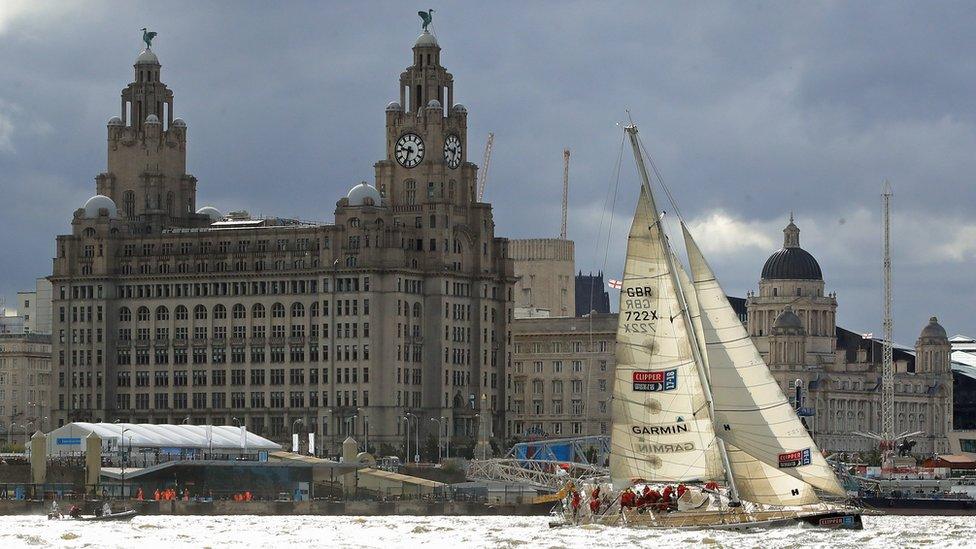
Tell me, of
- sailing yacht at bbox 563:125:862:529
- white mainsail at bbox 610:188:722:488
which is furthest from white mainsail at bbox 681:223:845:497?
white mainsail at bbox 610:188:722:488

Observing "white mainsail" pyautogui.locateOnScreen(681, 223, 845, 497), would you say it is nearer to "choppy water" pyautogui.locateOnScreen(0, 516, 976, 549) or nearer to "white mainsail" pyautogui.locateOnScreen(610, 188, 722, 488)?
"white mainsail" pyautogui.locateOnScreen(610, 188, 722, 488)

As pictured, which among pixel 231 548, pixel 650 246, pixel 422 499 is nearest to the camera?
pixel 650 246

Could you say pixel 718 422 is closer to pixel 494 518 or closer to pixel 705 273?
pixel 705 273

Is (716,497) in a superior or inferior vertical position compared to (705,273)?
inferior

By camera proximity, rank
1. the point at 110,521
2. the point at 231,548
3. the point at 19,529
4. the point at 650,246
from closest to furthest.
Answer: the point at 650,246, the point at 231,548, the point at 19,529, the point at 110,521

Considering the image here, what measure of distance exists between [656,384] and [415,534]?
1291 inches

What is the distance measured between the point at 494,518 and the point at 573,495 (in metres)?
39.1

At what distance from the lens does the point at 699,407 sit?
443 feet

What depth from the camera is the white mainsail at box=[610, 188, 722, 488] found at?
135 meters

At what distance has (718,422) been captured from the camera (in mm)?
135625

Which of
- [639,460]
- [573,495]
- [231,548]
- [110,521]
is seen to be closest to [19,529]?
[110,521]

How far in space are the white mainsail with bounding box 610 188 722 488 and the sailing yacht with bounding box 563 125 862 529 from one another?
53 mm

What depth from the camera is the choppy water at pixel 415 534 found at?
139 meters

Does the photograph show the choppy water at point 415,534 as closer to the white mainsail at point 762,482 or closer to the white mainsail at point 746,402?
the white mainsail at point 762,482
